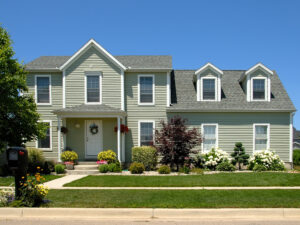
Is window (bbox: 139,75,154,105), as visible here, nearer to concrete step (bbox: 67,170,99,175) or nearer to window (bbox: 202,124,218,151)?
window (bbox: 202,124,218,151)

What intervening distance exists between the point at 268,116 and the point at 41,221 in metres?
14.3

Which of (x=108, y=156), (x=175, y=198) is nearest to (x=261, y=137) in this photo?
(x=108, y=156)

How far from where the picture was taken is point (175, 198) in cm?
757

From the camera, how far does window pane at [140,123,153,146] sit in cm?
1598

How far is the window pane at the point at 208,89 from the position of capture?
16.6m

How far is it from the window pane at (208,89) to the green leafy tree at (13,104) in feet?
32.2

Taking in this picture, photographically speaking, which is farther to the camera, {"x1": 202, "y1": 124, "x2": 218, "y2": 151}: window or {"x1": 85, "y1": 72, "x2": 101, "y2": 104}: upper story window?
{"x1": 202, "y1": 124, "x2": 218, "y2": 151}: window

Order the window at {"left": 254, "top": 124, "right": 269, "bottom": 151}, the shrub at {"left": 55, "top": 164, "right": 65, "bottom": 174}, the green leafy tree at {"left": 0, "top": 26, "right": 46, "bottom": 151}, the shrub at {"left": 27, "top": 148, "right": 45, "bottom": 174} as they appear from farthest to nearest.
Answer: the window at {"left": 254, "top": 124, "right": 269, "bottom": 151}
the shrub at {"left": 27, "top": 148, "right": 45, "bottom": 174}
the shrub at {"left": 55, "top": 164, "right": 65, "bottom": 174}
the green leafy tree at {"left": 0, "top": 26, "right": 46, "bottom": 151}

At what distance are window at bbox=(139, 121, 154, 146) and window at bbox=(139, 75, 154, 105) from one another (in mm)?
1370

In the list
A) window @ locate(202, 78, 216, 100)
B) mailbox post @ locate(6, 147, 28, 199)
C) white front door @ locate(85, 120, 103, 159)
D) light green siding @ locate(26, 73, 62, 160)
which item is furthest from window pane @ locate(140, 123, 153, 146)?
mailbox post @ locate(6, 147, 28, 199)

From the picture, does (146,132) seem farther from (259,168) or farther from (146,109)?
(259,168)

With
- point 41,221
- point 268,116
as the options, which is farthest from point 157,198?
point 268,116

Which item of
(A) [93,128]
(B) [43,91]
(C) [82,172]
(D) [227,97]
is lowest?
(C) [82,172]

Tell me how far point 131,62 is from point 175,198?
1102cm
